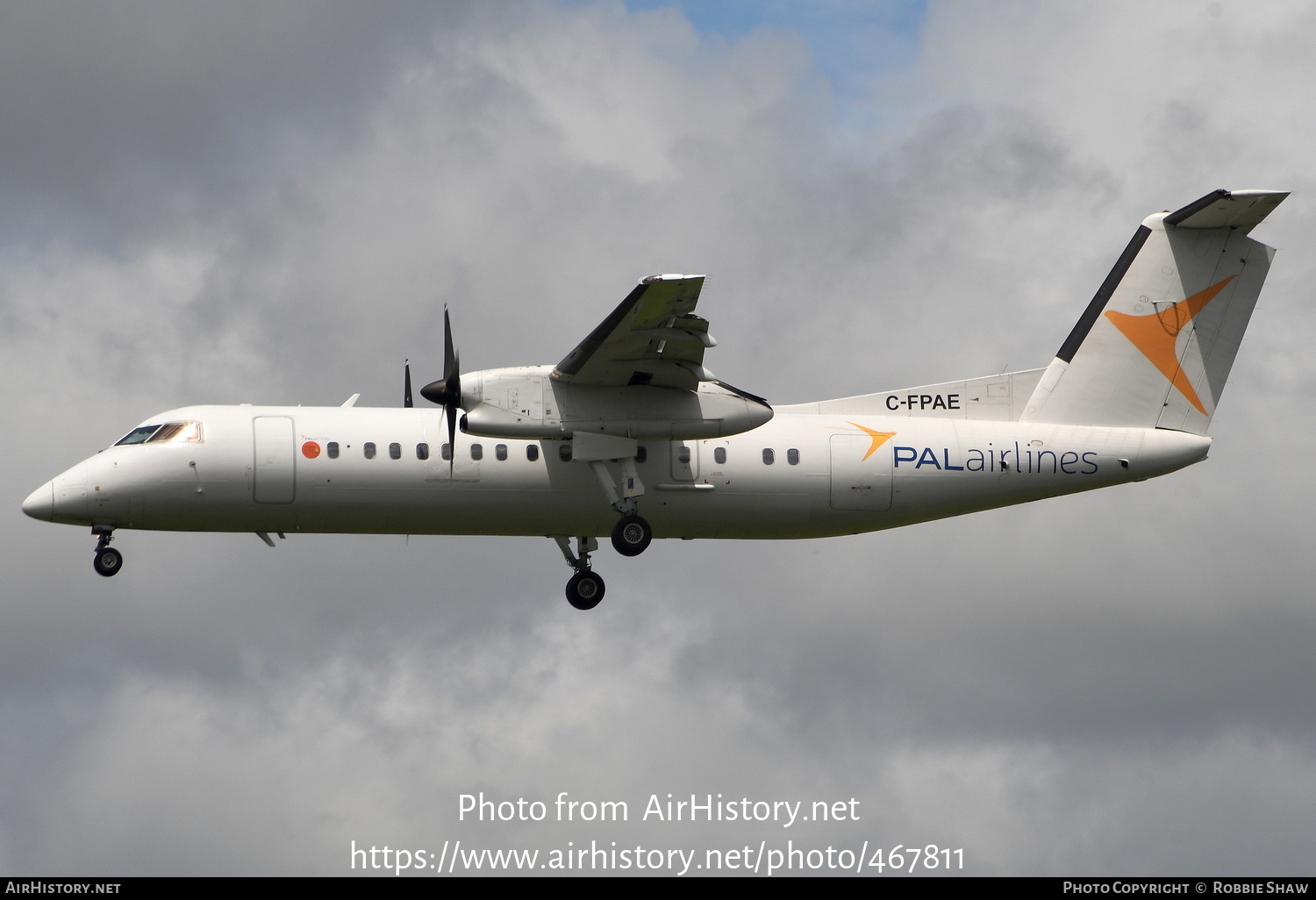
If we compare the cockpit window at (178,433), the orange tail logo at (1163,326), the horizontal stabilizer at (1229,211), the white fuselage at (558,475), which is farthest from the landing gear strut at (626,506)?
the horizontal stabilizer at (1229,211)

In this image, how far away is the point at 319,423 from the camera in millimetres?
24281

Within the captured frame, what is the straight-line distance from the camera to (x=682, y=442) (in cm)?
2500

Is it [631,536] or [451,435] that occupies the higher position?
[451,435]

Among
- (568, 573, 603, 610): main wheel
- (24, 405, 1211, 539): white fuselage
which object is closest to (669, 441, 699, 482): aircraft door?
(24, 405, 1211, 539): white fuselage

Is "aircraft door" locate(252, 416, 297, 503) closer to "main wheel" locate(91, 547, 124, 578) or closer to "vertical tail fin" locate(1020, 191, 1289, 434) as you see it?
"main wheel" locate(91, 547, 124, 578)

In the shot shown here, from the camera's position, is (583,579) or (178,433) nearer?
(178,433)

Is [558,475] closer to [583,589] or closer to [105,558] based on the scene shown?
[583,589]

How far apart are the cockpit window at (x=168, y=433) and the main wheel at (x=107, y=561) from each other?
5.45 feet

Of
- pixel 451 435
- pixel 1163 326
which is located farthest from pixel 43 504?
pixel 1163 326

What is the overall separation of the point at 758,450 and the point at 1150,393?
22.9ft

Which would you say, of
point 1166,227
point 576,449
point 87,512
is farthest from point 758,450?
point 87,512

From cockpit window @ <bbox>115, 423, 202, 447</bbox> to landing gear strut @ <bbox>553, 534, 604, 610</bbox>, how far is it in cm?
613

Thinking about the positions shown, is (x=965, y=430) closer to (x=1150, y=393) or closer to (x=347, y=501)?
(x=1150, y=393)

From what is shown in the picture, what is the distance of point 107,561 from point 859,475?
1181 cm
